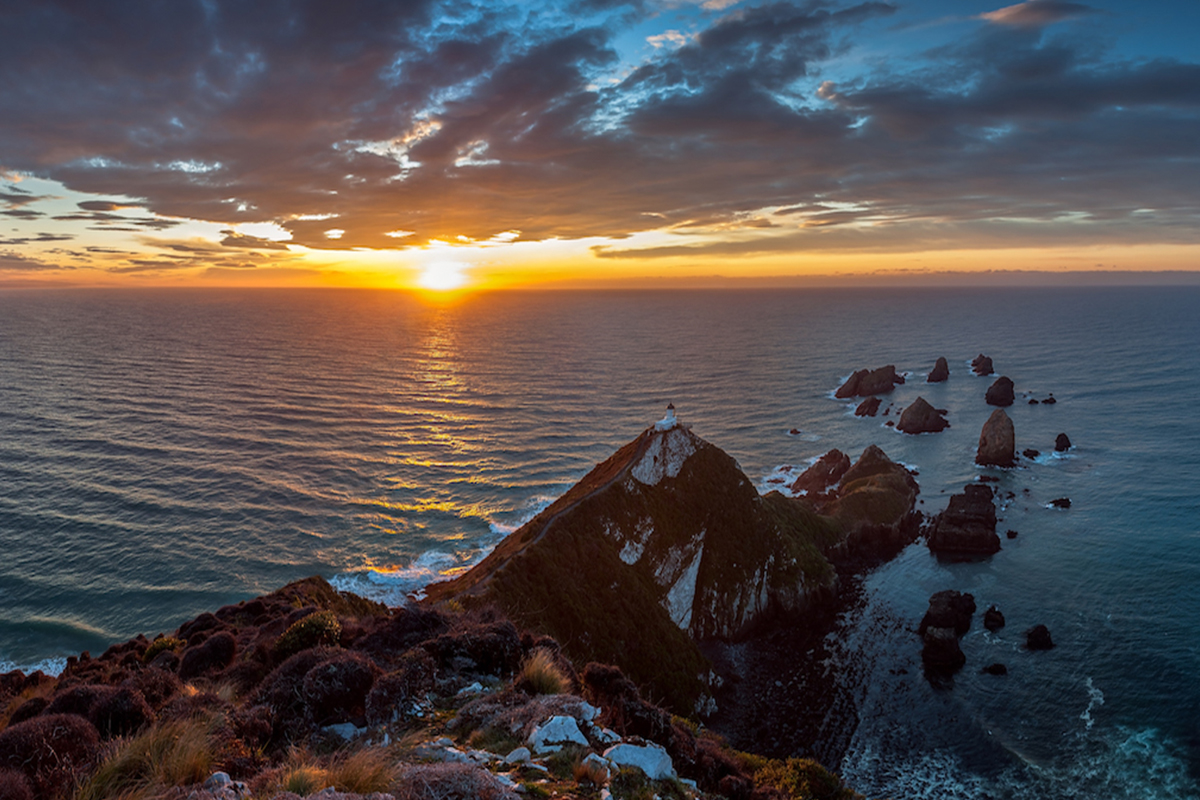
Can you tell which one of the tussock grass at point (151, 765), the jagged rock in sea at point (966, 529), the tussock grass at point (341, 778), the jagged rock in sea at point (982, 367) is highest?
the tussock grass at point (341, 778)

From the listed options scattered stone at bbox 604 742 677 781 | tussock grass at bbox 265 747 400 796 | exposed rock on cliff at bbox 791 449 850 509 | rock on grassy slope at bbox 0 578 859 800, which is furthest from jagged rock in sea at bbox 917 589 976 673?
tussock grass at bbox 265 747 400 796

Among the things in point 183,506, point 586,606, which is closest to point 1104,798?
point 586,606

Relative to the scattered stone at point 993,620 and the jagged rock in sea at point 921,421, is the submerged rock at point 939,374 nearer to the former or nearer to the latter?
the jagged rock in sea at point 921,421

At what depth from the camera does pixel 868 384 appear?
397 ft

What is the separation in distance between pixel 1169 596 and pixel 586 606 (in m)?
48.4

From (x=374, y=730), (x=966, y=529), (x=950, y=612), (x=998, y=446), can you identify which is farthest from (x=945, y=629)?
(x=998, y=446)

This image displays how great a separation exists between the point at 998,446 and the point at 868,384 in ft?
145

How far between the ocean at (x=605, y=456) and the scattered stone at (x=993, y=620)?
0.89 meters

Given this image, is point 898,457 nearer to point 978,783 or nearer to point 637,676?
point 978,783

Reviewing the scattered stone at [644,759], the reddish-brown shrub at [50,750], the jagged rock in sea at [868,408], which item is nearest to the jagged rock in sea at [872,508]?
the jagged rock in sea at [868,408]

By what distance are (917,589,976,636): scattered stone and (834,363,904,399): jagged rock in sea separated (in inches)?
3069

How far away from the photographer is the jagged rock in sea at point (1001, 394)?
351 feet

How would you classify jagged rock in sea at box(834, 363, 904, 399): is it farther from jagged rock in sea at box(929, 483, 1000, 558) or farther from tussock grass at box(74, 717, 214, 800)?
tussock grass at box(74, 717, 214, 800)

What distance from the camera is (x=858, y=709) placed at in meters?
37.6
